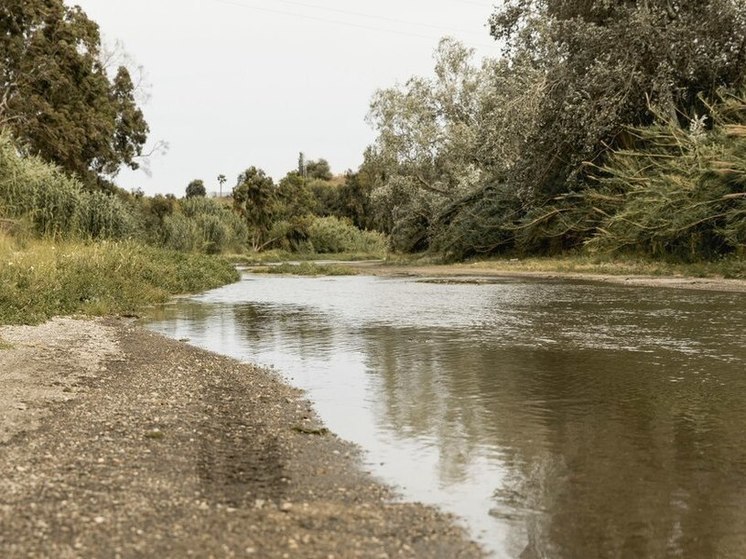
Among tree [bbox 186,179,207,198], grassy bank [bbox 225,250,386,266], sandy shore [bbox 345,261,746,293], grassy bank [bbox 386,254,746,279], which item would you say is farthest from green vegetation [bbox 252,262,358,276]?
tree [bbox 186,179,207,198]

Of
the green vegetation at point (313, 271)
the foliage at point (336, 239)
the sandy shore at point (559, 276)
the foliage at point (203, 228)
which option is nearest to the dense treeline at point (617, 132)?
the sandy shore at point (559, 276)

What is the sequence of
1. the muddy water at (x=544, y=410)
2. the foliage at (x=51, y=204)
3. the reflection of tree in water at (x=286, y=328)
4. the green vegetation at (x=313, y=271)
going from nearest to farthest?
the muddy water at (x=544, y=410)
the reflection of tree in water at (x=286, y=328)
the foliage at (x=51, y=204)
the green vegetation at (x=313, y=271)

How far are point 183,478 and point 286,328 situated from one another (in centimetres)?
905

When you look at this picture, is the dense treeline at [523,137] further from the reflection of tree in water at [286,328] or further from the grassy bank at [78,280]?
the reflection of tree in water at [286,328]

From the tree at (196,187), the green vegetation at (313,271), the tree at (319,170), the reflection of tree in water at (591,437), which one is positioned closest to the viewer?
the reflection of tree in water at (591,437)

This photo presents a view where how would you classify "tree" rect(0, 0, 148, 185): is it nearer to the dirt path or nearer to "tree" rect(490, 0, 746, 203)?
"tree" rect(490, 0, 746, 203)

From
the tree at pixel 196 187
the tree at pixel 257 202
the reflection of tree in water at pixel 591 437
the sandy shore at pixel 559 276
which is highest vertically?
the tree at pixel 196 187

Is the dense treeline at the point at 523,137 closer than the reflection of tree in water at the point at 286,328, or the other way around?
the reflection of tree in water at the point at 286,328

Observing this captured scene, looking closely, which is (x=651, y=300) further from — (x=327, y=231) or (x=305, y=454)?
(x=327, y=231)

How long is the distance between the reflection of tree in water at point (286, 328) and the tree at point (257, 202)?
47.5 m

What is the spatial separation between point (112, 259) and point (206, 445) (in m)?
14.3

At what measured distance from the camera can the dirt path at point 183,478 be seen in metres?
3.76

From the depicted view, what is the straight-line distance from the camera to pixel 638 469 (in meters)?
5.17

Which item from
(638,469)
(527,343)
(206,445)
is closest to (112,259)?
(527,343)
